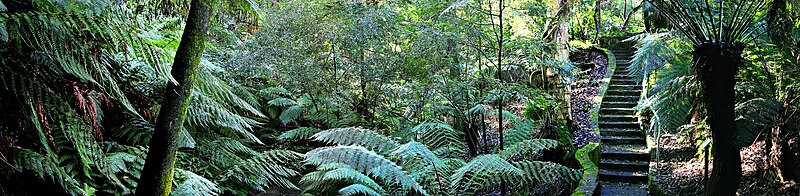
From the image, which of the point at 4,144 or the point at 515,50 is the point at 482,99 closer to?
the point at 515,50

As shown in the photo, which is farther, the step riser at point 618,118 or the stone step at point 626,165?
the step riser at point 618,118

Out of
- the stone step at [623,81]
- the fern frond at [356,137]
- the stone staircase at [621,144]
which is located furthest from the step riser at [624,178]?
the stone step at [623,81]

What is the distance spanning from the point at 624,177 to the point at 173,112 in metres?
6.41

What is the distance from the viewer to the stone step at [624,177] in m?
6.92

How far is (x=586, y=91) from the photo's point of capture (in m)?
11.5

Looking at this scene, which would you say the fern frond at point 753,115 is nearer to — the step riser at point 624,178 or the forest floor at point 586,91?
the step riser at point 624,178

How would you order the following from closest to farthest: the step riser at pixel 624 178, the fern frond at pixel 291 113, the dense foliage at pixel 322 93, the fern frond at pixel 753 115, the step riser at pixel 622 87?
1. the dense foliage at pixel 322 93
2. the fern frond at pixel 753 115
3. the fern frond at pixel 291 113
4. the step riser at pixel 624 178
5. the step riser at pixel 622 87

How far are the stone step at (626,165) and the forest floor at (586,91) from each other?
54 cm

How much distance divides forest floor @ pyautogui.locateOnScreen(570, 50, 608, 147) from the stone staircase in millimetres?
262

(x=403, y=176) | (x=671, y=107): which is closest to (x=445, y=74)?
(x=671, y=107)

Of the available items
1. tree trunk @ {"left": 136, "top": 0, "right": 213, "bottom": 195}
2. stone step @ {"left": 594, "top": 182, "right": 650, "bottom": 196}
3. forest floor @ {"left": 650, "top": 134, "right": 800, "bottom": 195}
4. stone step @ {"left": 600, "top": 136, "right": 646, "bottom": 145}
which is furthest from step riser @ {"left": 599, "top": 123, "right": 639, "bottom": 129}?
tree trunk @ {"left": 136, "top": 0, "right": 213, "bottom": 195}

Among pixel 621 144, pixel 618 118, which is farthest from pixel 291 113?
pixel 618 118

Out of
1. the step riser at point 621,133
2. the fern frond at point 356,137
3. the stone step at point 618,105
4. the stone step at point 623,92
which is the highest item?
the fern frond at point 356,137

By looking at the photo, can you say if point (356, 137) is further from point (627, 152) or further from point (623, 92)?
point (623, 92)
